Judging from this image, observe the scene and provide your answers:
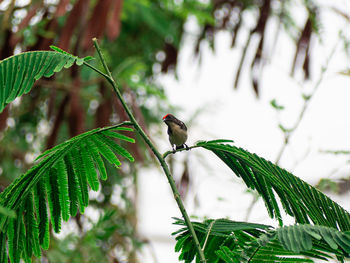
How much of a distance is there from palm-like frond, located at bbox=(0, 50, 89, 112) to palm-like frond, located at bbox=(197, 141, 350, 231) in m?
0.46

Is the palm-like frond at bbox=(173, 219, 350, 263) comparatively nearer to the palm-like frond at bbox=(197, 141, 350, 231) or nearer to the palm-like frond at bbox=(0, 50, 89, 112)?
the palm-like frond at bbox=(197, 141, 350, 231)

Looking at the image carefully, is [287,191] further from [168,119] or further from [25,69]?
[25,69]

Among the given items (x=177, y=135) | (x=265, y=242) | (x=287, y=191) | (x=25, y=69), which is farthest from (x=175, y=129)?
(x=265, y=242)

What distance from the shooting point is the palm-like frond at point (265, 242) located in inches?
41.1

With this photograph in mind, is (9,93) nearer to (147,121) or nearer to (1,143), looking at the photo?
(1,143)

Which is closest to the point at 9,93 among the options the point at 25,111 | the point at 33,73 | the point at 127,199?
the point at 33,73

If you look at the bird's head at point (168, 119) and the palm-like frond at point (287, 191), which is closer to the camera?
the palm-like frond at point (287, 191)

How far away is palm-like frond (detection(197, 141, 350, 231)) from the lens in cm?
134

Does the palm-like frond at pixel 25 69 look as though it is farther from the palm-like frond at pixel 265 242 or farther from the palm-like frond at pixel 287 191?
the palm-like frond at pixel 265 242

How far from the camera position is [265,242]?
106 centimetres

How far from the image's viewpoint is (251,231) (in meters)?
1.45

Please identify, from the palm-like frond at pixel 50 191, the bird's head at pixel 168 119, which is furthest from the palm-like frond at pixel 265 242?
the bird's head at pixel 168 119

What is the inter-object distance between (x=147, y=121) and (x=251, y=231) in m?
3.71

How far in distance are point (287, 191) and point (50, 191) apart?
673 millimetres
